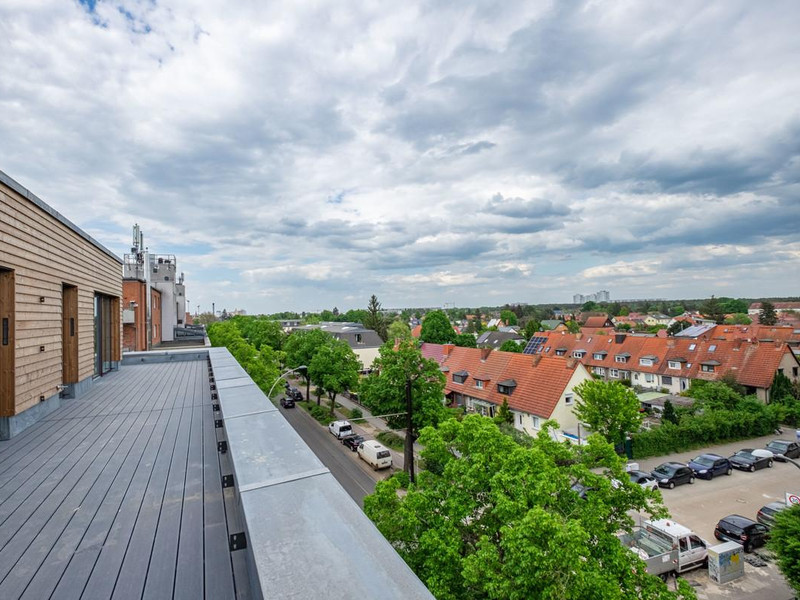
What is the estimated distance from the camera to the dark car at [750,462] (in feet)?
63.0

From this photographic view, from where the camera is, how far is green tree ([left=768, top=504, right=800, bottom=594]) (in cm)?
884

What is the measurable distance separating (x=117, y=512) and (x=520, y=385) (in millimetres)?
24318

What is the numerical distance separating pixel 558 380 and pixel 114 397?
21307 millimetres

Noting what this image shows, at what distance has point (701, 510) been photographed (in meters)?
15.4

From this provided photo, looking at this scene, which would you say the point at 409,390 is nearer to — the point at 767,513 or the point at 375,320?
the point at 767,513

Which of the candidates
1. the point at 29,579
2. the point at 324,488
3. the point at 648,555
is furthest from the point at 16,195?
the point at 648,555

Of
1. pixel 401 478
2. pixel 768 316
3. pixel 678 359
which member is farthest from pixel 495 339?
pixel 768 316

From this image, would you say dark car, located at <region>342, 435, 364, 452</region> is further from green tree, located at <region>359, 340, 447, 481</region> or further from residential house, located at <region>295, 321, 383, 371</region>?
residential house, located at <region>295, 321, 383, 371</region>

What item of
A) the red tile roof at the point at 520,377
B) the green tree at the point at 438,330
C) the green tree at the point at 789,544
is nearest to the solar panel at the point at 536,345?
the green tree at the point at 438,330

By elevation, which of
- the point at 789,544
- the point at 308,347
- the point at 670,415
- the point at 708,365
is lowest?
the point at 670,415

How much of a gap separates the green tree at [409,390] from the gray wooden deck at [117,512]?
1199 cm

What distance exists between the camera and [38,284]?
7371 mm

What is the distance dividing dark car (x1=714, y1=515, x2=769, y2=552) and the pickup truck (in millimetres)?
1636

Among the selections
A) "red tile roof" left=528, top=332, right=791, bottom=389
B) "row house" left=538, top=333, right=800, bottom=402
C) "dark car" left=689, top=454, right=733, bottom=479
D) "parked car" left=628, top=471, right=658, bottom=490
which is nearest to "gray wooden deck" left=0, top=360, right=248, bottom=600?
"parked car" left=628, top=471, right=658, bottom=490
